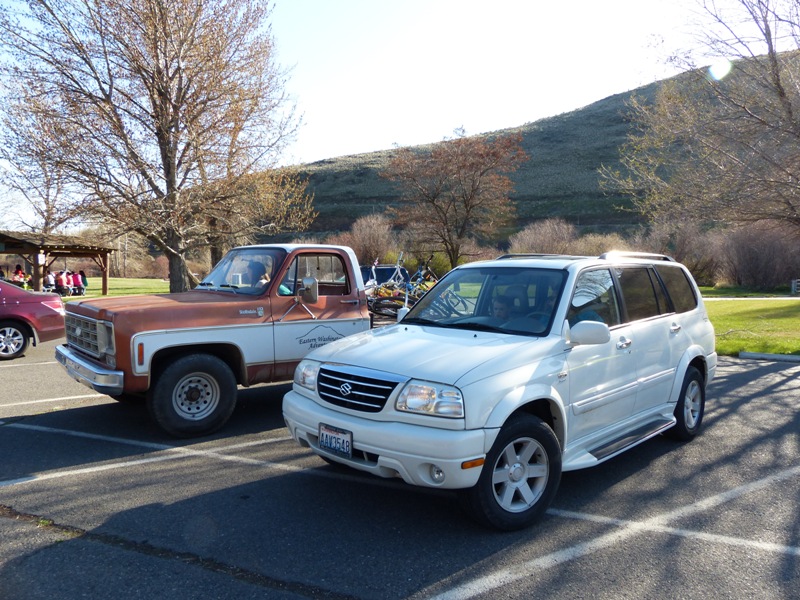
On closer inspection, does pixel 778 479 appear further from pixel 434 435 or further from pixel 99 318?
pixel 99 318

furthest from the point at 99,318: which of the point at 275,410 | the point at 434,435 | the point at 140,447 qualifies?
the point at 434,435

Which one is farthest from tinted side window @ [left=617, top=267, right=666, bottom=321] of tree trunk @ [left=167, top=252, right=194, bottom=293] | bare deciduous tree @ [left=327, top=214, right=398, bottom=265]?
bare deciduous tree @ [left=327, top=214, right=398, bottom=265]

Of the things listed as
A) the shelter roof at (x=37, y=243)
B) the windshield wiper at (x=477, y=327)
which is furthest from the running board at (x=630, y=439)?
the shelter roof at (x=37, y=243)

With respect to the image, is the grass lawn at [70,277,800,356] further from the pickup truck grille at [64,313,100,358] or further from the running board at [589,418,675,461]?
the pickup truck grille at [64,313,100,358]

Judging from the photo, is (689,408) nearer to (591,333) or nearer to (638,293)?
(638,293)

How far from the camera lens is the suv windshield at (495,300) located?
4.98 meters

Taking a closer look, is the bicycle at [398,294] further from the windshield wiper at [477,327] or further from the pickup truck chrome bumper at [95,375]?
A: the windshield wiper at [477,327]

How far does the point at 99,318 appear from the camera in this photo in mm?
6152

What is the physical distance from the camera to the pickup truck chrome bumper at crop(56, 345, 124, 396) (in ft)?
19.2

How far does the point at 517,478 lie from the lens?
4289 millimetres

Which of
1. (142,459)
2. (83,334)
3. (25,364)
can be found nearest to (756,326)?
(142,459)

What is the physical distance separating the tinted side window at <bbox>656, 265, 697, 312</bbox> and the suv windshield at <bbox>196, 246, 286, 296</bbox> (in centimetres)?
406

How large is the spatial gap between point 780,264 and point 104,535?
39.3 metres

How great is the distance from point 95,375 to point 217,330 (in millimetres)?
1179
